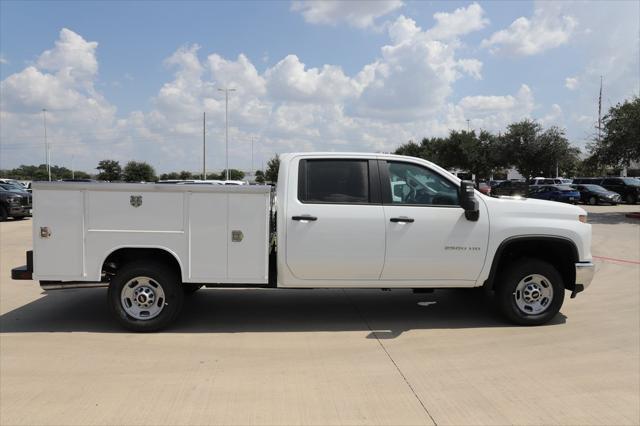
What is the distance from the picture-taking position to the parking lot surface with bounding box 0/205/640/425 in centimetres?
388

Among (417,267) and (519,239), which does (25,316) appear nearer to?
(417,267)

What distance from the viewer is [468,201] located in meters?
5.64

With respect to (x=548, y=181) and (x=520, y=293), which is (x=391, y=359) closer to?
(x=520, y=293)

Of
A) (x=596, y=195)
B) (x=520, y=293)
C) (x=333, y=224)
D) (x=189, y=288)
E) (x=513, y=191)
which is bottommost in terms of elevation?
(x=189, y=288)

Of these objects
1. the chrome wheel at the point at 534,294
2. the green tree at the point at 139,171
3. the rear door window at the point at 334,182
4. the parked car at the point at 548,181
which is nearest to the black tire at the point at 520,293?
the chrome wheel at the point at 534,294

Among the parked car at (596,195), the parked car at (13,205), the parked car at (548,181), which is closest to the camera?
the parked car at (13,205)

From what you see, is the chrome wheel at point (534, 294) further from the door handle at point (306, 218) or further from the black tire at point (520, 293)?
the door handle at point (306, 218)

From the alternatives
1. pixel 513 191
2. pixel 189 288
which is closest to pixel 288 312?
pixel 189 288

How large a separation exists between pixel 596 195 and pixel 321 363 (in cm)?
3534

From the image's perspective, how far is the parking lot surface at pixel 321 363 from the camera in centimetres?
388

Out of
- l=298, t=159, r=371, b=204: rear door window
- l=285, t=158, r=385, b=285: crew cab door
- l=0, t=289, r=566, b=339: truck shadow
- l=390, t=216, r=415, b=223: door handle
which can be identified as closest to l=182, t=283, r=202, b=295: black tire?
l=0, t=289, r=566, b=339: truck shadow

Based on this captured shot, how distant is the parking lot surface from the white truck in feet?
1.82

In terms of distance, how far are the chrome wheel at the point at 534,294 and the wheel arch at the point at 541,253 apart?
0.98 feet

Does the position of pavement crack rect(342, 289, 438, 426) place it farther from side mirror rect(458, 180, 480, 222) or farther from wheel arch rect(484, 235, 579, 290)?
side mirror rect(458, 180, 480, 222)
